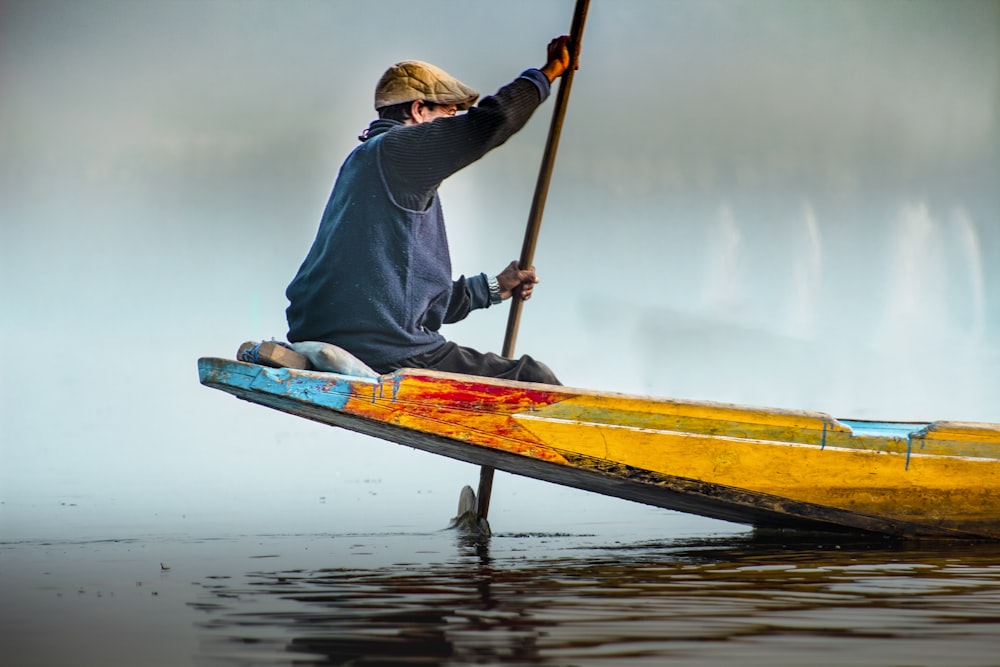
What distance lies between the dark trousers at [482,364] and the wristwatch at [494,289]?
0.38 m

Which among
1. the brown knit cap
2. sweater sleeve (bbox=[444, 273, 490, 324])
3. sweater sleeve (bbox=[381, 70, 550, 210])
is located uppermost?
the brown knit cap

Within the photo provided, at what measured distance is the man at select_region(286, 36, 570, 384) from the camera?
13.5ft

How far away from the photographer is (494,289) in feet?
16.3

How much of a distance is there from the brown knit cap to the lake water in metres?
1.71

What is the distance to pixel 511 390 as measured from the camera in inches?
169

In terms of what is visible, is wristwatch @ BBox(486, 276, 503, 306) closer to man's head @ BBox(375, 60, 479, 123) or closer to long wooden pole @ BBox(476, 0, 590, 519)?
long wooden pole @ BBox(476, 0, 590, 519)

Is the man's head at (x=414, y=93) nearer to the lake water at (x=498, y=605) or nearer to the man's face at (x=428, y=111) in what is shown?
the man's face at (x=428, y=111)

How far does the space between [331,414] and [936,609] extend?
2.13 metres

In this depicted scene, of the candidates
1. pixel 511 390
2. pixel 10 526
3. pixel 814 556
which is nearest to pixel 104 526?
pixel 10 526

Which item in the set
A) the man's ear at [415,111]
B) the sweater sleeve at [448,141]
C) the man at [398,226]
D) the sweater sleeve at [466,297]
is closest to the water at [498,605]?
the man at [398,226]

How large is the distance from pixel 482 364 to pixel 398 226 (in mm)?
689

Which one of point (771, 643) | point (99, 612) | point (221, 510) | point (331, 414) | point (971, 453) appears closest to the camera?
point (771, 643)

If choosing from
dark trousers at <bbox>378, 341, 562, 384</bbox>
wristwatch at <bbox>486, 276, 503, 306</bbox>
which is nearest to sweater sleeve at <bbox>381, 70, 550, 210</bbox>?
dark trousers at <bbox>378, 341, 562, 384</bbox>

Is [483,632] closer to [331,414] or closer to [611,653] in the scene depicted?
[611,653]
